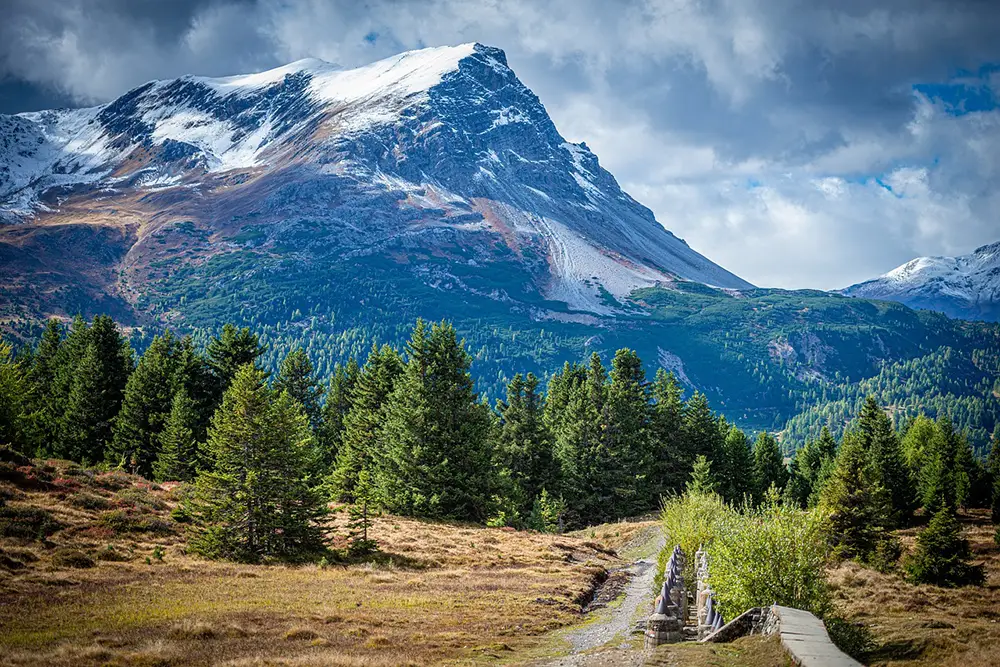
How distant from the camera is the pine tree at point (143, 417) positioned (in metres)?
64.9

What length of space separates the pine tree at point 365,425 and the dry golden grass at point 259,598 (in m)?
16.5

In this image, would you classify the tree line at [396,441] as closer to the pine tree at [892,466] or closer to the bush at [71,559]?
the pine tree at [892,466]

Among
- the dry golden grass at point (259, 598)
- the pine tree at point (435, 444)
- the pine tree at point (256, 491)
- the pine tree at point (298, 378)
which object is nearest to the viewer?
the dry golden grass at point (259, 598)

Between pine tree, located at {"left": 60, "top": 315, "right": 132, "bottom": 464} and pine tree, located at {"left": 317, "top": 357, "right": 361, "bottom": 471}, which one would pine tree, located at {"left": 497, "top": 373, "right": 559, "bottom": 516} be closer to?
pine tree, located at {"left": 317, "top": 357, "right": 361, "bottom": 471}

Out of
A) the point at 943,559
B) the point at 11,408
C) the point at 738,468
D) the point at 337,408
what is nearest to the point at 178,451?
the point at 11,408

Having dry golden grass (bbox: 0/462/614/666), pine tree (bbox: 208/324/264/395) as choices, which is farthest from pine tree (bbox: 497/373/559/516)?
pine tree (bbox: 208/324/264/395)

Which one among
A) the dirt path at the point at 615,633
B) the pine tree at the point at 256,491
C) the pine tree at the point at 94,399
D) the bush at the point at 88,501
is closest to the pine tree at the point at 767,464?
the dirt path at the point at 615,633

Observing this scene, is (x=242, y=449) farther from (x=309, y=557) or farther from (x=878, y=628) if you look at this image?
(x=878, y=628)

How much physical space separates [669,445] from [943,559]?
38.7m

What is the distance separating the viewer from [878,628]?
1006 inches

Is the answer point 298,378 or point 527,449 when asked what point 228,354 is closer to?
point 298,378

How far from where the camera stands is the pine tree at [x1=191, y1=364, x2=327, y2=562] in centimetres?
3872

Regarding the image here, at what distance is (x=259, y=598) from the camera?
29.2 m

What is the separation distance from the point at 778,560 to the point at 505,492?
1504 inches
